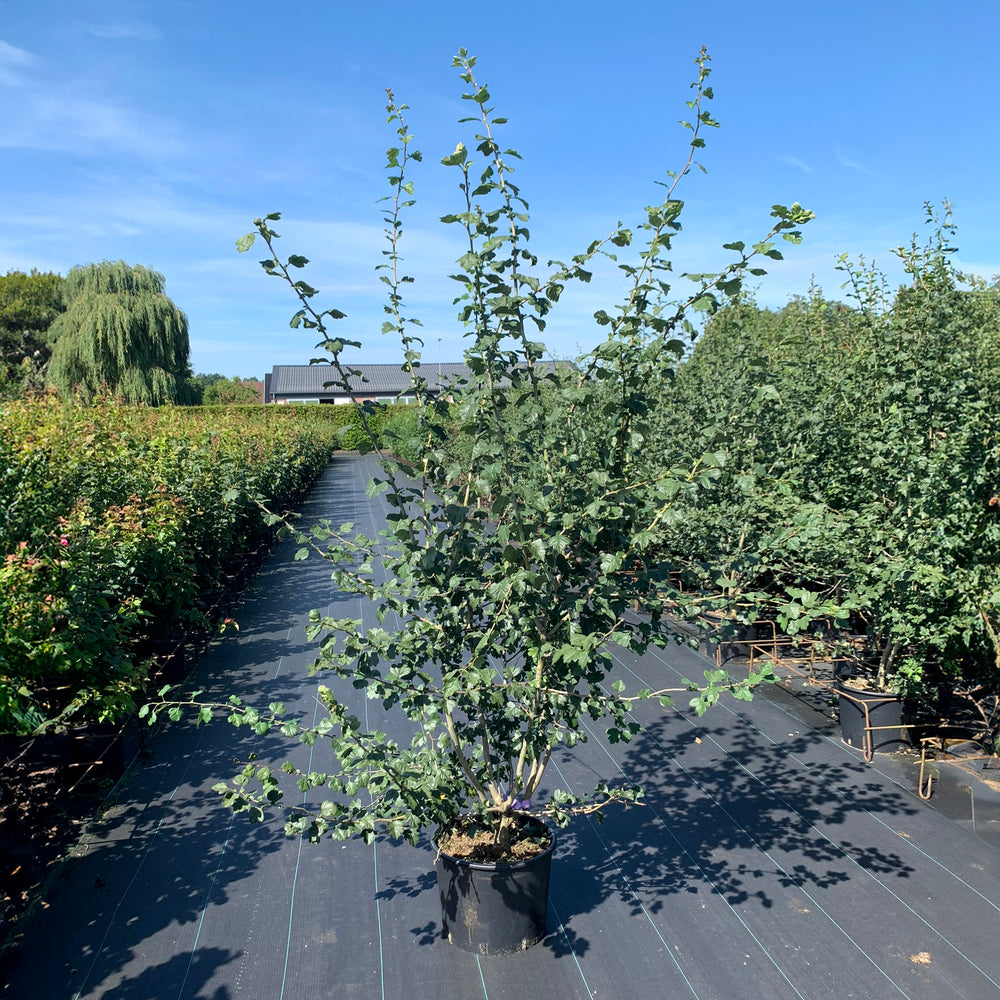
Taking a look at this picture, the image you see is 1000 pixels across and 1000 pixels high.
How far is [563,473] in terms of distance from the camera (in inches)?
110

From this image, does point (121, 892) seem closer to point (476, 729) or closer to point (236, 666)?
point (476, 729)

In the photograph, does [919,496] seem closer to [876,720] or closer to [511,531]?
[876,720]

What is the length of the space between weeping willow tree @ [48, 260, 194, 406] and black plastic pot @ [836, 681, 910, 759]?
27853 mm

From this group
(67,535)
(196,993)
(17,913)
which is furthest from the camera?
(67,535)

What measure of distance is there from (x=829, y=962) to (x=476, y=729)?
71.7 inches

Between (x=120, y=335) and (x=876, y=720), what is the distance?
30.6 meters

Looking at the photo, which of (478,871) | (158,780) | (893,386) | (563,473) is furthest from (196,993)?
(893,386)

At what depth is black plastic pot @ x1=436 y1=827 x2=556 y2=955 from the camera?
10.5ft

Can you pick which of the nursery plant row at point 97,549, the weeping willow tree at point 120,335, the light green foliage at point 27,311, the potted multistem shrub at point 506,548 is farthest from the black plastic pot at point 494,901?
the light green foliage at point 27,311

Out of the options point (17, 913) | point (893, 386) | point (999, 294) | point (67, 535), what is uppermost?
point (999, 294)

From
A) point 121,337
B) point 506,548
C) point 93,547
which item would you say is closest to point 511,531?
point 506,548

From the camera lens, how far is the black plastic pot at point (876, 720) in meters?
5.49

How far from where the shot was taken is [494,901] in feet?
10.7

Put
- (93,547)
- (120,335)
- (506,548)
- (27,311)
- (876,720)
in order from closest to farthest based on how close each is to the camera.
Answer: (506,548), (93,547), (876,720), (120,335), (27,311)
